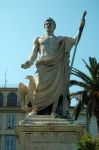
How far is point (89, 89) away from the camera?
3328 cm

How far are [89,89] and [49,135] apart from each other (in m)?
22.2

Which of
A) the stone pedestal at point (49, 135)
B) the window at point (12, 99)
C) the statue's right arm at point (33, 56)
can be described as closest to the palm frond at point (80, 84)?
the statue's right arm at point (33, 56)

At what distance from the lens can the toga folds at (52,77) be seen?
39.7 ft

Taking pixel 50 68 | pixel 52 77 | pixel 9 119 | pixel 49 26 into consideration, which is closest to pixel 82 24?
pixel 49 26

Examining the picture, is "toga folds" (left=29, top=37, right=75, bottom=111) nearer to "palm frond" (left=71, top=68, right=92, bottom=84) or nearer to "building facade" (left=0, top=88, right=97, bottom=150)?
"palm frond" (left=71, top=68, right=92, bottom=84)

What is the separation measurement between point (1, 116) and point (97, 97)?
35.7 meters

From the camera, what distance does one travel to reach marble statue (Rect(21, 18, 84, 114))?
12.1 m

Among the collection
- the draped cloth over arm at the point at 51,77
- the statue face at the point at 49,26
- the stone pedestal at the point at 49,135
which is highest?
the statue face at the point at 49,26

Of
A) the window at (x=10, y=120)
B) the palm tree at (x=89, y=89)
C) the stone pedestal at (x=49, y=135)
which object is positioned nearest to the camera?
the stone pedestal at (x=49, y=135)

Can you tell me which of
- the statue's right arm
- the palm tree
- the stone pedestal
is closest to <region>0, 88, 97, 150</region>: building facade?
the palm tree

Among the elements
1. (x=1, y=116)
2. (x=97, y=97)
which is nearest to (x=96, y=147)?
(x=97, y=97)

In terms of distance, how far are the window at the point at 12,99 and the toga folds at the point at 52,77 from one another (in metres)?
55.2

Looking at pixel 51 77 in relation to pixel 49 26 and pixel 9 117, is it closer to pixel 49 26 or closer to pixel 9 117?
pixel 49 26

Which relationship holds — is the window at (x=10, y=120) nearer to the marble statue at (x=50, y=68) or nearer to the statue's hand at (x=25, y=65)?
the marble statue at (x=50, y=68)
